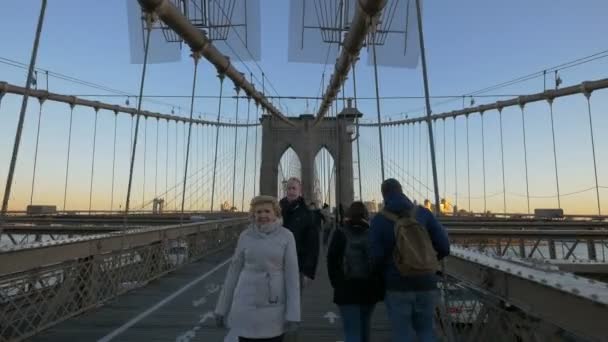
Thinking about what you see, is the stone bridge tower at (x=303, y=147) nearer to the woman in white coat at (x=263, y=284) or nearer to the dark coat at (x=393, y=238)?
the dark coat at (x=393, y=238)

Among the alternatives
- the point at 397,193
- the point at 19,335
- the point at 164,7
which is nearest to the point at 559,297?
the point at 397,193

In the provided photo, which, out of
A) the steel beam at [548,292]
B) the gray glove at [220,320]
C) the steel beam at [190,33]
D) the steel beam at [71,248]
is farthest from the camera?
the steel beam at [190,33]

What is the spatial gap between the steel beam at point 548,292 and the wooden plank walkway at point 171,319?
1.84 m

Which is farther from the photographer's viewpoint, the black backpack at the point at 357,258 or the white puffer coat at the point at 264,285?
the black backpack at the point at 357,258

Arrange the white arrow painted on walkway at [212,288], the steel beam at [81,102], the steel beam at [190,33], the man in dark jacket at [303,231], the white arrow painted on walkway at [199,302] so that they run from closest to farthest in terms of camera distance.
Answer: the man in dark jacket at [303,231]
the white arrow painted on walkway at [199,302]
the steel beam at [190,33]
the white arrow painted on walkway at [212,288]
the steel beam at [81,102]

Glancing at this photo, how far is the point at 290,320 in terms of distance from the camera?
2270 millimetres

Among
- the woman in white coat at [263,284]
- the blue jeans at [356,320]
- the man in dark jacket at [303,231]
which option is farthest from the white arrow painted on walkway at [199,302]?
the woman in white coat at [263,284]

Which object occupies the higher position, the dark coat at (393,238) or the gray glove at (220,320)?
the dark coat at (393,238)

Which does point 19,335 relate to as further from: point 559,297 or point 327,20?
point 327,20

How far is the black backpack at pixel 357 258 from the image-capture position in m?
2.90

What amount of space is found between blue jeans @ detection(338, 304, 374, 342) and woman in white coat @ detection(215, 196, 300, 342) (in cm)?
82

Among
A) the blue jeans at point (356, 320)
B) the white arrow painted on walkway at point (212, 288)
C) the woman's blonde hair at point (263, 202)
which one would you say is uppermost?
the woman's blonde hair at point (263, 202)

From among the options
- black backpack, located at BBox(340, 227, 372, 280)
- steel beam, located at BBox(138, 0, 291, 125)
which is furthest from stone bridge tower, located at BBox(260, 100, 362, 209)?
black backpack, located at BBox(340, 227, 372, 280)

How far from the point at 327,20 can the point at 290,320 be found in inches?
379
